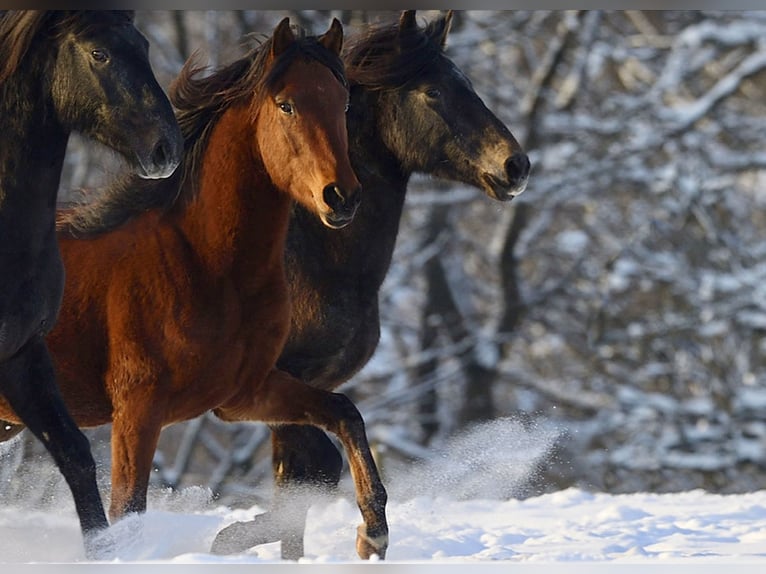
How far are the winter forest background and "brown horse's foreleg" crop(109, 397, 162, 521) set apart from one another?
28.8ft

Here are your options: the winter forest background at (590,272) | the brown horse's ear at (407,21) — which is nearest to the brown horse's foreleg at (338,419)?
the brown horse's ear at (407,21)

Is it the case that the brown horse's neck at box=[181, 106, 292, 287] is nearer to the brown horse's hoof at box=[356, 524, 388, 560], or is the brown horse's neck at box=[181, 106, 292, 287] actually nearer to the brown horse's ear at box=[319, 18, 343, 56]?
the brown horse's ear at box=[319, 18, 343, 56]

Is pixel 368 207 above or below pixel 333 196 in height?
below

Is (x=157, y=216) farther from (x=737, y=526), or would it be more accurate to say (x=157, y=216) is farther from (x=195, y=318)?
(x=737, y=526)

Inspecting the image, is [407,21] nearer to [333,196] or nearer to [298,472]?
[333,196]

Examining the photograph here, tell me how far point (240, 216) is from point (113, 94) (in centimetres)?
56

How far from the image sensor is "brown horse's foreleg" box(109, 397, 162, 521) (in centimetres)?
468

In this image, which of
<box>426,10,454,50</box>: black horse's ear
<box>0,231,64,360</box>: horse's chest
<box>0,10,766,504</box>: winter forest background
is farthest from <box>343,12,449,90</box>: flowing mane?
<box>0,10,766,504</box>: winter forest background

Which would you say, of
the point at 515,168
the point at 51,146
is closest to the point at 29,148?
the point at 51,146

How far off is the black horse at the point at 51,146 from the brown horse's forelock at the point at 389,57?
3.64 ft

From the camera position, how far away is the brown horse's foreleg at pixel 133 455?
4.68 meters

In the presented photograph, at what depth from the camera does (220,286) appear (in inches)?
192

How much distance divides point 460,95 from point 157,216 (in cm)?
116

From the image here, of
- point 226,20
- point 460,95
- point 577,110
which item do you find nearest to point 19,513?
point 460,95
